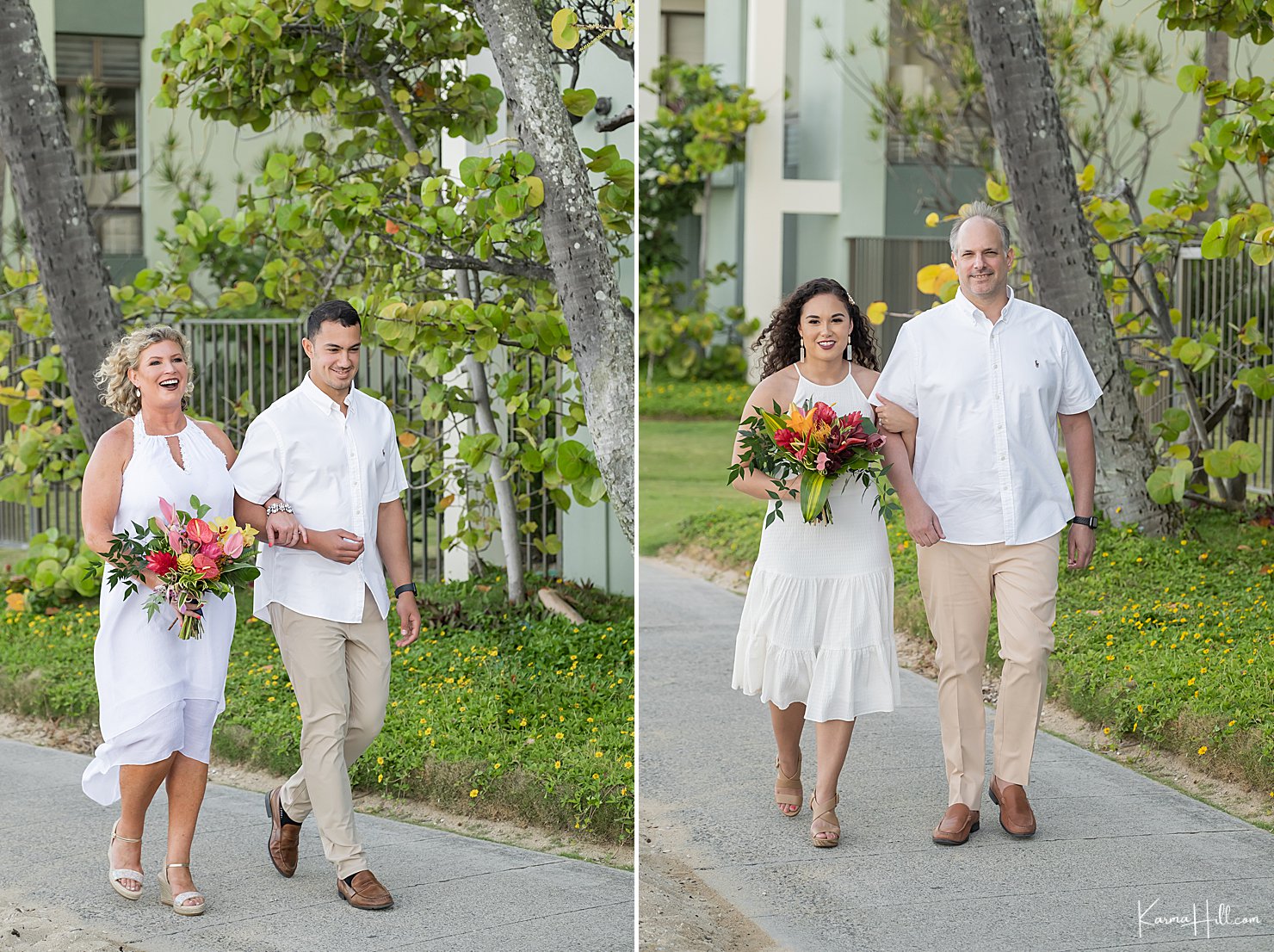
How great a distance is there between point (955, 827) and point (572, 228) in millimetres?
2086

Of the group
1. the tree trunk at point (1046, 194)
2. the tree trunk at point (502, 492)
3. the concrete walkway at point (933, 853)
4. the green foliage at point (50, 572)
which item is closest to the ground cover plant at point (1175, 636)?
the concrete walkway at point (933, 853)

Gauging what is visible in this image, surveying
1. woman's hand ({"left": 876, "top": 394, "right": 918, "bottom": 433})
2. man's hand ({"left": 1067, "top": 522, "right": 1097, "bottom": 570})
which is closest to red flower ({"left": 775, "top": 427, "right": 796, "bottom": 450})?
woman's hand ({"left": 876, "top": 394, "right": 918, "bottom": 433})

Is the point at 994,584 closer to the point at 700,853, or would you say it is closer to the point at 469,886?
the point at 700,853

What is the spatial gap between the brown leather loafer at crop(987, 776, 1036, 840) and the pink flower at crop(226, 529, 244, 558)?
1924mm

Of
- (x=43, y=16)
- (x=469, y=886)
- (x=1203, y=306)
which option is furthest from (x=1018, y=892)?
(x=43, y=16)

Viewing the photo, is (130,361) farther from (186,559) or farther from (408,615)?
(408,615)

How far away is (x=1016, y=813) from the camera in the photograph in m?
3.40

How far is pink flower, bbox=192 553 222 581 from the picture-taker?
3.16 meters

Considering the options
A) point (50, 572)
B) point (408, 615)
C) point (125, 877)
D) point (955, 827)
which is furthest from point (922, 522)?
point (50, 572)

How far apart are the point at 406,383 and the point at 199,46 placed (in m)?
2.05

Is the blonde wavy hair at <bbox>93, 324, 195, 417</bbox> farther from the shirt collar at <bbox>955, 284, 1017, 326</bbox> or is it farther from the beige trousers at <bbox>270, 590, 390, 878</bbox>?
the shirt collar at <bbox>955, 284, 1017, 326</bbox>

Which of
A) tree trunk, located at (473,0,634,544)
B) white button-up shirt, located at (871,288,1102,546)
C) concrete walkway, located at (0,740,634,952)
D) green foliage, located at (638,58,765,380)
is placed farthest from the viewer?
green foliage, located at (638,58,765,380)

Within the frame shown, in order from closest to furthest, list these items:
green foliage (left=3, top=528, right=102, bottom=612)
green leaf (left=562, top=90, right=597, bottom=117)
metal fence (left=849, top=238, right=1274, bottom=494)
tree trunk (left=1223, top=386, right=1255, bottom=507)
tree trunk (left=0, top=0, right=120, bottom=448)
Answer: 1. green leaf (left=562, top=90, right=597, bottom=117)
2. tree trunk (left=0, top=0, right=120, bottom=448)
3. green foliage (left=3, top=528, right=102, bottom=612)
4. tree trunk (left=1223, top=386, right=1255, bottom=507)
5. metal fence (left=849, top=238, right=1274, bottom=494)

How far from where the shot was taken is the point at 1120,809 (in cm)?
351
